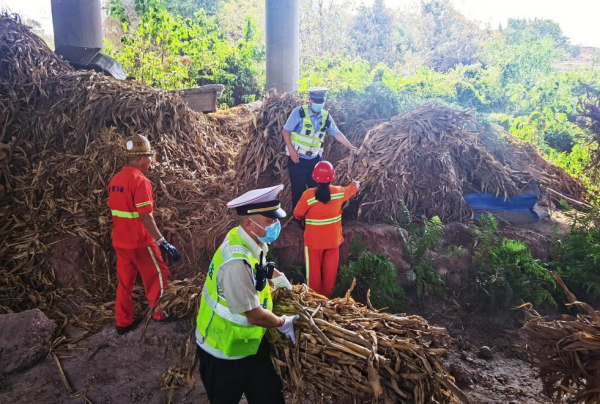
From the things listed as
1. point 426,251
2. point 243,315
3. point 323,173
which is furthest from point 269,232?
point 426,251

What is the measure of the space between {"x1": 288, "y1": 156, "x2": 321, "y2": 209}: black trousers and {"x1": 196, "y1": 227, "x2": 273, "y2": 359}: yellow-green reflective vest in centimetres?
396

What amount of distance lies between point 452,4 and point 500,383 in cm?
3093

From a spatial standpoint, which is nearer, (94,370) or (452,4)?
(94,370)

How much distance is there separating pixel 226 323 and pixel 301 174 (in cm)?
424

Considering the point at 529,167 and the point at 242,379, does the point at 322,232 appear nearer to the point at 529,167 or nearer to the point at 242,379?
the point at 242,379

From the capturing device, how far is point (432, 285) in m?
6.69

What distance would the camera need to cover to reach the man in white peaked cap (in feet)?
9.53

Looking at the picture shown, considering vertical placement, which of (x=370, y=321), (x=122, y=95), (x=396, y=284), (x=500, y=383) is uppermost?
(x=122, y=95)

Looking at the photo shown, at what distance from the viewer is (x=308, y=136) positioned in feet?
22.6

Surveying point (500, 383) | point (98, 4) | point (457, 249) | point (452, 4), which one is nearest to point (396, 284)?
point (457, 249)

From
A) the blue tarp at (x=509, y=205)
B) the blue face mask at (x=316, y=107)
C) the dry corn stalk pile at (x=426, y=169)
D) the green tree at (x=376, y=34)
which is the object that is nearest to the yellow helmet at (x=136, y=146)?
the blue face mask at (x=316, y=107)

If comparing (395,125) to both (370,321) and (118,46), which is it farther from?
(118,46)

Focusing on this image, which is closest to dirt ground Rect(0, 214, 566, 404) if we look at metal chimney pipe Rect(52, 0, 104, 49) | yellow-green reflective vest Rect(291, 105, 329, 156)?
yellow-green reflective vest Rect(291, 105, 329, 156)

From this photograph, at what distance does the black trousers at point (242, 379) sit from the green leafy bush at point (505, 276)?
13.9 ft
